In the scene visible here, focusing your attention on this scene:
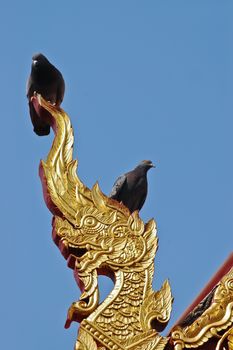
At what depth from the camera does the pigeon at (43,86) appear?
7.99m

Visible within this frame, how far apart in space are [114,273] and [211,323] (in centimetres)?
60

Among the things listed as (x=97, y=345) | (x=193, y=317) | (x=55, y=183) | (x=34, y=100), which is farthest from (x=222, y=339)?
(x=34, y=100)

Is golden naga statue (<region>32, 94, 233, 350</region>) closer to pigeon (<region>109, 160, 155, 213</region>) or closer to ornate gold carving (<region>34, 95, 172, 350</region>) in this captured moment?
ornate gold carving (<region>34, 95, 172, 350</region>)

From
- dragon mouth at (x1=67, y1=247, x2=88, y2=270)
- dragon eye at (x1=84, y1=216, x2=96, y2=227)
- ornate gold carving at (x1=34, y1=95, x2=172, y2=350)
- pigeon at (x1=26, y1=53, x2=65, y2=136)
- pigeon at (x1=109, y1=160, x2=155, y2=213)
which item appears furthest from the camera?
pigeon at (x1=26, y1=53, x2=65, y2=136)

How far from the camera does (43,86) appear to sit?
8016 millimetres

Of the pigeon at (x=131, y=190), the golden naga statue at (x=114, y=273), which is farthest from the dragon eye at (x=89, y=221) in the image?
the pigeon at (x=131, y=190)

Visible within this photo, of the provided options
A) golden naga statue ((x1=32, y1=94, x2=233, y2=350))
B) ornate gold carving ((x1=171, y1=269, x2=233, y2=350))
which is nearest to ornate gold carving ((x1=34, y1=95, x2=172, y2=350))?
golden naga statue ((x1=32, y1=94, x2=233, y2=350))

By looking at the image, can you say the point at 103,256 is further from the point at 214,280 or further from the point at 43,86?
the point at 43,86

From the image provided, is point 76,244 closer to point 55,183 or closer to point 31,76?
point 55,183

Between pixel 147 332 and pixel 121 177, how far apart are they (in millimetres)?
1414

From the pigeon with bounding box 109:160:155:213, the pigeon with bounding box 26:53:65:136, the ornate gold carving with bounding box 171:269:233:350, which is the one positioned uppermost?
the pigeon with bounding box 26:53:65:136

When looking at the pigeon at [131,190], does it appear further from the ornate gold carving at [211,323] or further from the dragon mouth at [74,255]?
the ornate gold carving at [211,323]

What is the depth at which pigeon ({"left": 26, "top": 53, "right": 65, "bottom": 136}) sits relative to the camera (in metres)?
7.99

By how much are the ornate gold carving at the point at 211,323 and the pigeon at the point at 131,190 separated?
89cm
